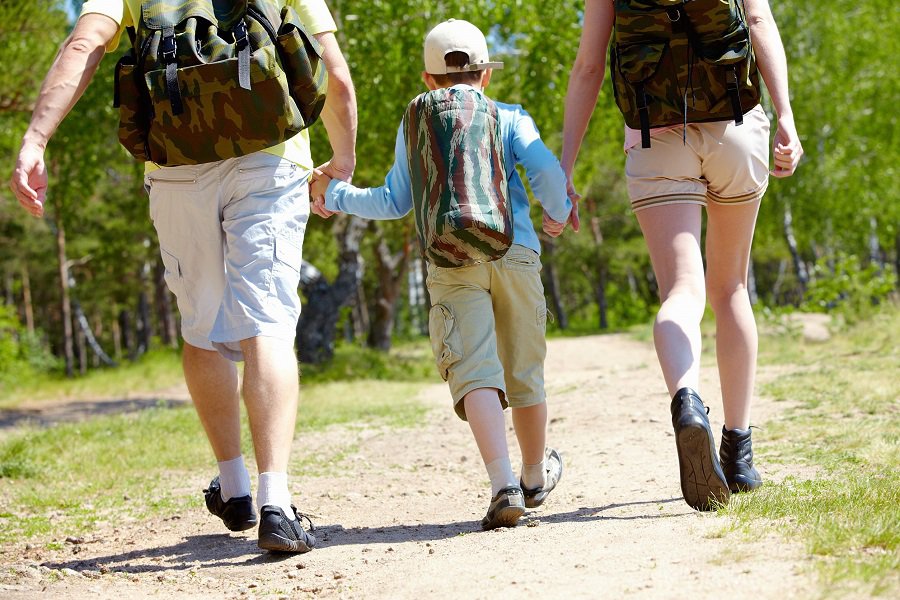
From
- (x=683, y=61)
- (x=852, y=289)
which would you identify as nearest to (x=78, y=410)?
(x=852, y=289)

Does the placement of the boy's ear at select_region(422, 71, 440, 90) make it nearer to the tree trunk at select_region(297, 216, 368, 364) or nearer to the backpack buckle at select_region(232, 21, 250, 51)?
the backpack buckle at select_region(232, 21, 250, 51)

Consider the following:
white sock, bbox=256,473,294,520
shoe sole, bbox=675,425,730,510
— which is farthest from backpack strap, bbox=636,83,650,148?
white sock, bbox=256,473,294,520

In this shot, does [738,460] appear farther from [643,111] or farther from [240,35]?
[240,35]

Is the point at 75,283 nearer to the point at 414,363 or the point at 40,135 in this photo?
the point at 414,363

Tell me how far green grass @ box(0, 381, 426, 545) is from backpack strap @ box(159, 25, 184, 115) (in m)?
1.92

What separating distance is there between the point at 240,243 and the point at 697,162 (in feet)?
5.13

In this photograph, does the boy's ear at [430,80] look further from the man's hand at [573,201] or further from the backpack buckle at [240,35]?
the backpack buckle at [240,35]

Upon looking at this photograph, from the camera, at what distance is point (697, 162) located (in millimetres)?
3367

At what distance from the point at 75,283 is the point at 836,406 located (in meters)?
33.8

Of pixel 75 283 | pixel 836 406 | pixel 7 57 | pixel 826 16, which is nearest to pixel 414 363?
pixel 7 57

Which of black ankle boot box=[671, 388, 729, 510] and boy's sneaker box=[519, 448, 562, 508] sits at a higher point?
black ankle boot box=[671, 388, 729, 510]

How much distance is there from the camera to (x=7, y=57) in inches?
494

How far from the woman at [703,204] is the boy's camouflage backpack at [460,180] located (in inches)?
13.9

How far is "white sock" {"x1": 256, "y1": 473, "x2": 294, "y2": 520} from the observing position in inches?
124
